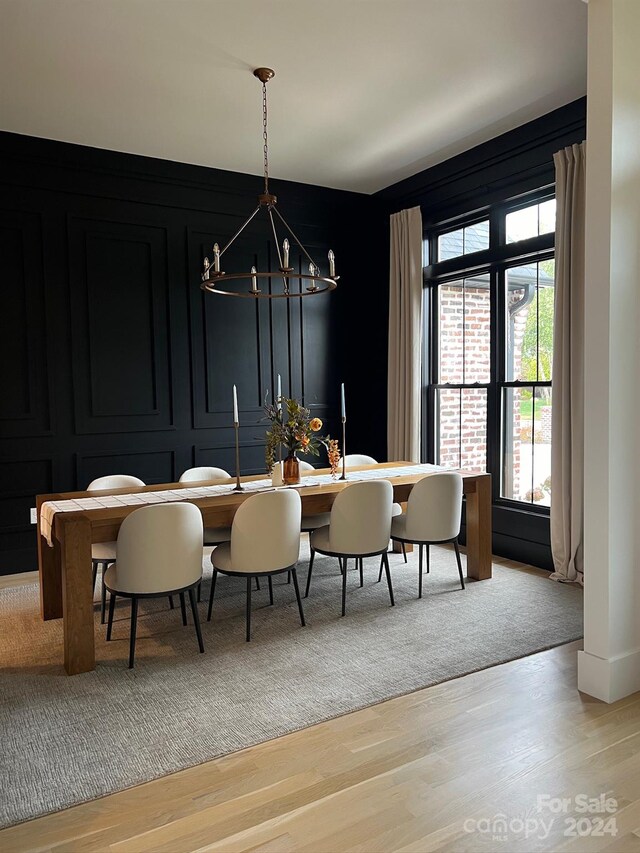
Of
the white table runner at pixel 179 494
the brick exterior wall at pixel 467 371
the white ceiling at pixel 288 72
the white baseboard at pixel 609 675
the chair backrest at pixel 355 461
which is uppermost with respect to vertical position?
the white ceiling at pixel 288 72

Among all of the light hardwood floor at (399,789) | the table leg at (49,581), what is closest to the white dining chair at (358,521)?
the light hardwood floor at (399,789)

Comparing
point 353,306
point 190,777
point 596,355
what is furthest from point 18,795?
point 353,306

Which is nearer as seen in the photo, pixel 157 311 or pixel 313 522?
pixel 313 522

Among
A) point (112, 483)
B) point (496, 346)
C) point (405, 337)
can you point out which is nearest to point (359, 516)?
point (112, 483)

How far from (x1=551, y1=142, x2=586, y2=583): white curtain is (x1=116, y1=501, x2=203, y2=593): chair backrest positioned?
8.55 ft

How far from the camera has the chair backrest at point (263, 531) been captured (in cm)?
347

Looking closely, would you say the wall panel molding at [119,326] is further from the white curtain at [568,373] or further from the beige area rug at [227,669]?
the white curtain at [568,373]

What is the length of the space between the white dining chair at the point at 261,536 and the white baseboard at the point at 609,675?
1.58 meters

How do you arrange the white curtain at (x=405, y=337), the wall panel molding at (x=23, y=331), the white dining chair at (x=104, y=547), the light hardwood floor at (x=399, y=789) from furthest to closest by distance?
the white curtain at (x=405, y=337)
the wall panel molding at (x=23, y=331)
the white dining chair at (x=104, y=547)
the light hardwood floor at (x=399, y=789)

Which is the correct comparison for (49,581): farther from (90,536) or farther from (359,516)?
(359,516)

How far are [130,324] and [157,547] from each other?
8.95ft

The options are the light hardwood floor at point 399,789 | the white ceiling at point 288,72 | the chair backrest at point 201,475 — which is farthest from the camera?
the chair backrest at point 201,475

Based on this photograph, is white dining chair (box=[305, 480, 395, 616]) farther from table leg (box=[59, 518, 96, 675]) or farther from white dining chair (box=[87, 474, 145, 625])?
table leg (box=[59, 518, 96, 675])

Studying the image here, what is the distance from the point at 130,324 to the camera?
5398 millimetres
